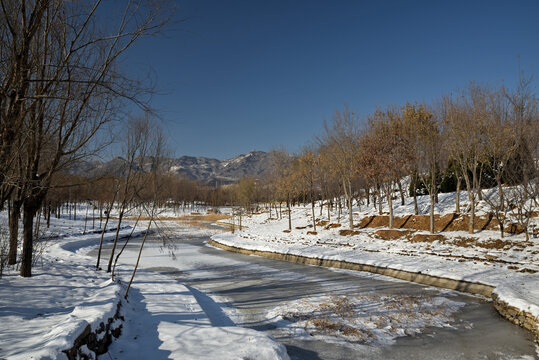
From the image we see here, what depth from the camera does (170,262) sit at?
19.8 m

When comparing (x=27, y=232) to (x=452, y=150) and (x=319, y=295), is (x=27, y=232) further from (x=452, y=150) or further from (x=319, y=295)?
(x=452, y=150)

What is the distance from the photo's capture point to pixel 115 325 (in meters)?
6.43

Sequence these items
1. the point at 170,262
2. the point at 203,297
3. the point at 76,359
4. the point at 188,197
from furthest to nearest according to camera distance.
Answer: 1. the point at 188,197
2. the point at 170,262
3. the point at 203,297
4. the point at 76,359

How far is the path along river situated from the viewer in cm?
684

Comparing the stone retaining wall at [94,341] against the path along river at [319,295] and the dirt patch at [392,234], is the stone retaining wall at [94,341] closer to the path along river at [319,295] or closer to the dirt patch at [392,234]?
the path along river at [319,295]

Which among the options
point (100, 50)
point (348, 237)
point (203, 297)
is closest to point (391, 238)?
point (348, 237)

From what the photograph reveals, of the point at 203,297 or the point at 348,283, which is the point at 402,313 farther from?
the point at 203,297

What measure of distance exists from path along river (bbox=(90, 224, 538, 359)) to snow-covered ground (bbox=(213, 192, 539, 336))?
3.46 feet

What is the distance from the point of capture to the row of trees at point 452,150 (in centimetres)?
1515

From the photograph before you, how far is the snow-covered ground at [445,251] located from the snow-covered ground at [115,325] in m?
7.68

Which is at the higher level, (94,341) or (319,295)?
(94,341)

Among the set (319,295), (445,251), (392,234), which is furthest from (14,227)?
(392,234)

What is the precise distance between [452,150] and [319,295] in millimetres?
14586

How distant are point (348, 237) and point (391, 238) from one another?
11.2 feet
